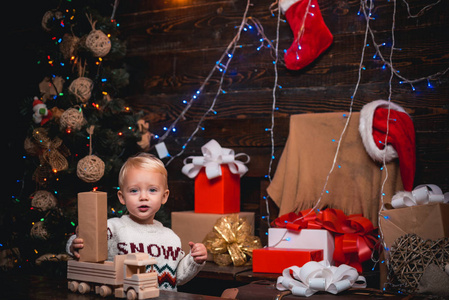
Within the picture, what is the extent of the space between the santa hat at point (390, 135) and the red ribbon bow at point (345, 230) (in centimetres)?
30

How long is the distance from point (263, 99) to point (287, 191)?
0.63 meters

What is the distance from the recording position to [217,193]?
2916mm

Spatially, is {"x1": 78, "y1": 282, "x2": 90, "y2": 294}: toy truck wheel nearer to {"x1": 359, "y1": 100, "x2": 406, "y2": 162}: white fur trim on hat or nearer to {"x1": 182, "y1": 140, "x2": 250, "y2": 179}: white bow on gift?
{"x1": 182, "y1": 140, "x2": 250, "y2": 179}: white bow on gift

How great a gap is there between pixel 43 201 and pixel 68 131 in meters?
0.45

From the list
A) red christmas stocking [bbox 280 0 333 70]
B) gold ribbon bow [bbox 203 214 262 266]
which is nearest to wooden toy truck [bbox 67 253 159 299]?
gold ribbon bow [bbox 203 214 262 266]

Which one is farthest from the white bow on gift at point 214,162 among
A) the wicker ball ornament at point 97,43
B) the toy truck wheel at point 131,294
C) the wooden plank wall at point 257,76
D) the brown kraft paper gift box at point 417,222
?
the toy truck wheel at point 131,294

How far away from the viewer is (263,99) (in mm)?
3166

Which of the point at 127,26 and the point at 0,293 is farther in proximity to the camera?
the point at 127,26

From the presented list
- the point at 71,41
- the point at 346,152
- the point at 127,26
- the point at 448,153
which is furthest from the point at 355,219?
the point at 127,26

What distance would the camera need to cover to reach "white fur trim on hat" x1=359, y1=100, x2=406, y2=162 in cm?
256

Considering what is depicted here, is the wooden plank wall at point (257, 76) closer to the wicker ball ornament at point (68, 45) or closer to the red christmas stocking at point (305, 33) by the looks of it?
the red christmas stocking at point (305, 33)

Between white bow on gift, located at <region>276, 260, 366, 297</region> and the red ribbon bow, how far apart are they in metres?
0.40

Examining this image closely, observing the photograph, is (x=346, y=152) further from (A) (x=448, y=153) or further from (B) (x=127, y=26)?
(B) (x=127, y=26)

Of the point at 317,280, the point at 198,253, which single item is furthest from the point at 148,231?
the point at 317,280
